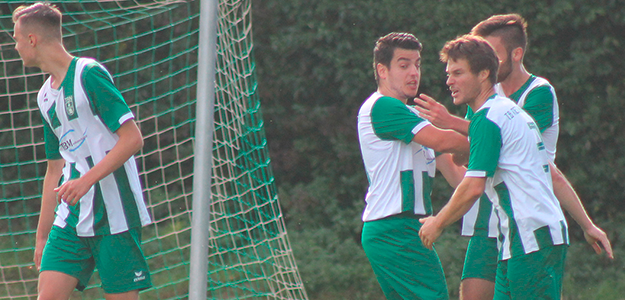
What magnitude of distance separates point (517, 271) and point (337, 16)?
6641 millimetres

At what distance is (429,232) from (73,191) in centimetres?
154

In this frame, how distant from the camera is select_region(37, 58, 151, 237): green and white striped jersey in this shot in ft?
10.3

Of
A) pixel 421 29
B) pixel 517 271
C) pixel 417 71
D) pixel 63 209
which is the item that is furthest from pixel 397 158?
pixel 421 29

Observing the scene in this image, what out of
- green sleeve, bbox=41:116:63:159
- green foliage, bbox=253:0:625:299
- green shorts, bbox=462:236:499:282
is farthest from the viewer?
green foliage, bbox=253:0:625:299

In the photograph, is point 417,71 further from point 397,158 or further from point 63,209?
point 63,209

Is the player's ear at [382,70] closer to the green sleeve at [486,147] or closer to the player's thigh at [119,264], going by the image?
the green sleeve at [486,147]

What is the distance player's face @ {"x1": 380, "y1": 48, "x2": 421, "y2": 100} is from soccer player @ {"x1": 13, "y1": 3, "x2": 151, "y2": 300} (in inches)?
48.4

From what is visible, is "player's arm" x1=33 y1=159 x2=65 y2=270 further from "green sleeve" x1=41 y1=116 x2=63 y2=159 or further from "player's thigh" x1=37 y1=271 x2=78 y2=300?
"player's thigh" x1=37 y1=271 x2=78 y2=300

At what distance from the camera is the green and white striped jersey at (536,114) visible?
3338 mm

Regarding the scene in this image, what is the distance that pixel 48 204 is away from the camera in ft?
11.1

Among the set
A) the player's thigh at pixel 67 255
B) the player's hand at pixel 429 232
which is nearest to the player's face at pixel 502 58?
the player's hand at pixel 429 232

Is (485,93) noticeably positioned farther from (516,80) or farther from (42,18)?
(42,18)

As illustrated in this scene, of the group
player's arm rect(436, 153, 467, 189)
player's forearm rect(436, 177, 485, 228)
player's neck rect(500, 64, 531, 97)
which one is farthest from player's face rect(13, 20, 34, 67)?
player's neck rect(500, 64, 531, 97)

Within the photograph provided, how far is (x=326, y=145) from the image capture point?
30.4 feet
